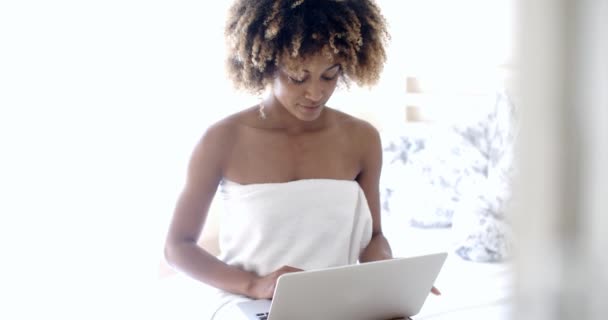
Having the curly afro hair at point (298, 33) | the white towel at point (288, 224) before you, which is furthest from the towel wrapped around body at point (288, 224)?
the curly afro hair at point (298, 33)

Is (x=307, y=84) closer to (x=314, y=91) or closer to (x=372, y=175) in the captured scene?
(x=314, y=91)

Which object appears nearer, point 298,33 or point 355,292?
point 355,292

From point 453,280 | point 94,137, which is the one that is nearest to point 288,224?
point 453,280

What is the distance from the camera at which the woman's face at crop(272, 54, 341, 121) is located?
1.36 m

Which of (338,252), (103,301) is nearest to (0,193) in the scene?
(103,301)

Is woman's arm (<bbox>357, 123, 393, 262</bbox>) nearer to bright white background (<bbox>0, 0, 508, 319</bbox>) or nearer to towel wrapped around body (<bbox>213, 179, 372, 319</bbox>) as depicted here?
towel wrapped around body (<bbox>213, 179, 372, 319</bbox>)

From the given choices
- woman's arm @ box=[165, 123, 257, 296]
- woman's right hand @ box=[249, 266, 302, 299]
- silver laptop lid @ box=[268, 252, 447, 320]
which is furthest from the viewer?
woman's arm @ box=[165, 123, 257, 296]

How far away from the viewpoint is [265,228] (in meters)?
1.39

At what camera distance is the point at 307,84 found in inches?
54.0

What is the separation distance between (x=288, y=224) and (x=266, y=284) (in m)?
0.19

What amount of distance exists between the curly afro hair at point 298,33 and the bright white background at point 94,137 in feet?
1.16

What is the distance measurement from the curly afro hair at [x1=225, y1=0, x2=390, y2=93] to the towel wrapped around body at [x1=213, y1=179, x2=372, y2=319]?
256 millimetres

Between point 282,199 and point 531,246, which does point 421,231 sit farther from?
point 531,246

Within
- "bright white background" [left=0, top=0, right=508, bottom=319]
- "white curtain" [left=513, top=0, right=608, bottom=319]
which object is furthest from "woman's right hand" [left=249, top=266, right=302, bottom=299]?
"white curtain" [left=513, top=0, right=608, bottom=319]
